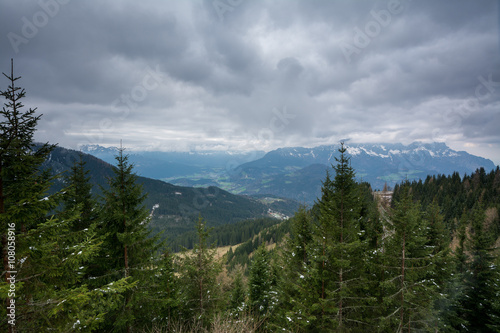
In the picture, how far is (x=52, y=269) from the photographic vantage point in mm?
4867

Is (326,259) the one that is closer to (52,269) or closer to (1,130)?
(52,269)

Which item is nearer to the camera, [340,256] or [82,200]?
[340,256]

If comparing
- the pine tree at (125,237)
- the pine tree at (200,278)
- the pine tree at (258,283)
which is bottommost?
the pine tree at (258,283)

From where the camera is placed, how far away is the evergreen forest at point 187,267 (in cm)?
479

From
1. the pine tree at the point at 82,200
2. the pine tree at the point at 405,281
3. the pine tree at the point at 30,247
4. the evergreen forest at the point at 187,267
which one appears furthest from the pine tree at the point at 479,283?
the pine tree at the point at 82,200

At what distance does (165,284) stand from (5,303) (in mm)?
11916

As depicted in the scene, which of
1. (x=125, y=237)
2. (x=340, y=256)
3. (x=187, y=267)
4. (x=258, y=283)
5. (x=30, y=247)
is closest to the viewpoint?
(x=30, y=247)

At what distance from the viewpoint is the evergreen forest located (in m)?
4.79

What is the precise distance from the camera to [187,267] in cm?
1401

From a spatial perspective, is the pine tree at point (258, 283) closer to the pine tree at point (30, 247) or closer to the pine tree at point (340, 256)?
the pine tree at point (340, 256)

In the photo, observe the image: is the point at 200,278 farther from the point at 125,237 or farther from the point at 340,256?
the point at 340,256

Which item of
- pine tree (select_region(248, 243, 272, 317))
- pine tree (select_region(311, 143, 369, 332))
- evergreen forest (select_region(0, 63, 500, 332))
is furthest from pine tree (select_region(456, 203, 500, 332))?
pine tree (select_region(248, 243, 272, 317))

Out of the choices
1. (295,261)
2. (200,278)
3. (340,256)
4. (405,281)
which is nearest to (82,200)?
(200,278)

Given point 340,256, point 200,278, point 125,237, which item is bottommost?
point 200,278
